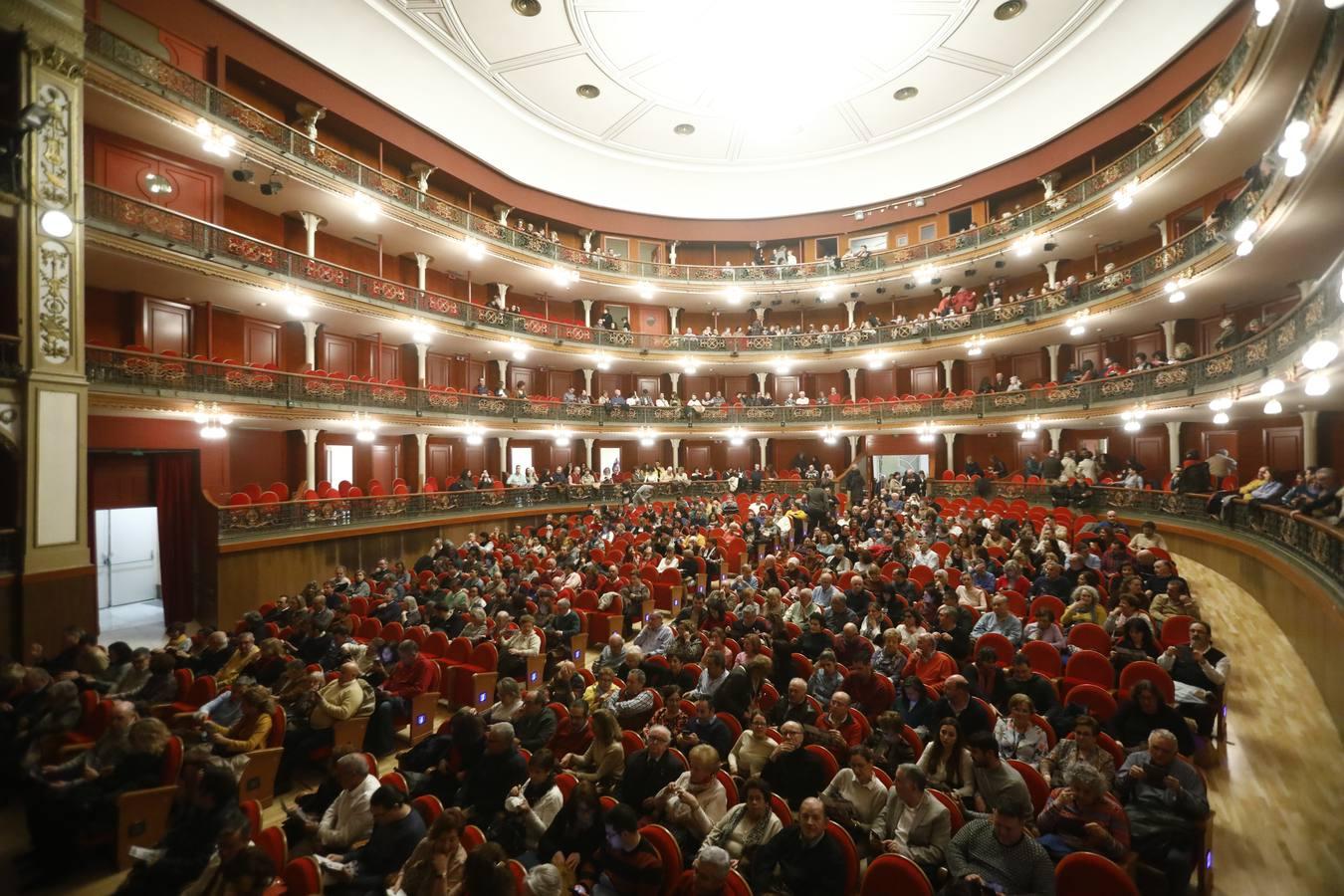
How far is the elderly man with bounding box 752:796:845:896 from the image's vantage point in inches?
126

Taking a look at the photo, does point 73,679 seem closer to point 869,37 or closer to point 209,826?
point 209,826

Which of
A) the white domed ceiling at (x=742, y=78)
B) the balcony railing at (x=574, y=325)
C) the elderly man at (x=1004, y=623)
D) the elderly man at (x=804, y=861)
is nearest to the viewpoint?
the elderly man at (x=804, y=861)

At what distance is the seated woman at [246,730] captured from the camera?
499cm

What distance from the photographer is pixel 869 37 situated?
17.5m

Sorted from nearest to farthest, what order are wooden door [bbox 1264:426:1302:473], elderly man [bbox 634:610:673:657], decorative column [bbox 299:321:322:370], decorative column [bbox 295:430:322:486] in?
1. elderly man [bbox 634:610:673:657]
2. wooden door [bbox 1264:426:1302:473]
3. decorative column [bbox 295:430:322:486]
4. decorative column [bbox 299:321:322:370]

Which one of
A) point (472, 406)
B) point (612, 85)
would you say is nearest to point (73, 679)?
point (472, 406)

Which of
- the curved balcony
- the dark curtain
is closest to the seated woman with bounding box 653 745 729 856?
the curved balcony

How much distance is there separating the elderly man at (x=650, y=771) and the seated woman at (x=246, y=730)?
3373 mm

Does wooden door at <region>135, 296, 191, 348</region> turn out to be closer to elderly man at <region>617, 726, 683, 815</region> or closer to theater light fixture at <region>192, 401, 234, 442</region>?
theater light fixture at <region>192, 401, 234, 442</region>

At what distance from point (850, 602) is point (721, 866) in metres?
5.04

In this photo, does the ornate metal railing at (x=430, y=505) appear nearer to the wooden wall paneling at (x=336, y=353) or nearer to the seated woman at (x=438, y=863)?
the wooden wall paneling at (x=336, y=353)

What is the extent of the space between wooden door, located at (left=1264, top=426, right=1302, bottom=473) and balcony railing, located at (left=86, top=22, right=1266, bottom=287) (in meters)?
6.64

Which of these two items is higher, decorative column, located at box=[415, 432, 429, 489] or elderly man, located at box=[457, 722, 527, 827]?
decorative column, located at box=[415, 432, 429, 489]

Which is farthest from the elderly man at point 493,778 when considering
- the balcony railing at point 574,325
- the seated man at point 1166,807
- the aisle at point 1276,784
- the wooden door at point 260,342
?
the wooden door at point 260,342
